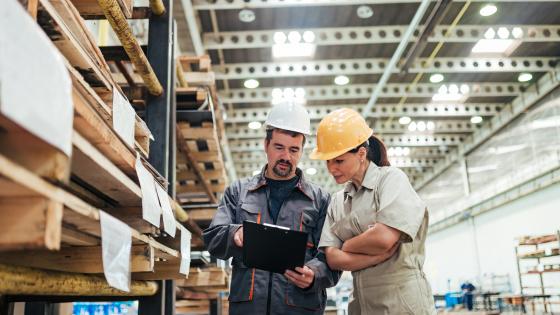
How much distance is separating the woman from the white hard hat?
0.27 m

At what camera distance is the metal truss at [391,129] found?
15.5 m

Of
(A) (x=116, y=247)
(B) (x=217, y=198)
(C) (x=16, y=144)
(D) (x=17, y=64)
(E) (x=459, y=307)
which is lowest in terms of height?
(E) (x=459, y=307)

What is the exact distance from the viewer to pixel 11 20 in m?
1.03

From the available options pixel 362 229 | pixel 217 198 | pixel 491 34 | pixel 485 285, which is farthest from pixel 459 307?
pixel 362 229

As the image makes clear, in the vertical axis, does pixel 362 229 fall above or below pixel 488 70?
below

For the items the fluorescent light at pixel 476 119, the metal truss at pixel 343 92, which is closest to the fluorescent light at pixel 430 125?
the fluorescent light at pixel 476 119

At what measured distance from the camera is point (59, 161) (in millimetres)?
1153

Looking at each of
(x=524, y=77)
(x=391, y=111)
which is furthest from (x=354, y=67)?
(x=524, y=77)

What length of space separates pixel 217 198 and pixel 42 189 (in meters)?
7.08

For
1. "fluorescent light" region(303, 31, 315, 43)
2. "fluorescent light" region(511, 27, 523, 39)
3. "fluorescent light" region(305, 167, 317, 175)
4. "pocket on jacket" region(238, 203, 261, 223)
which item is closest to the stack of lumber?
"pocket on jacket" region(238, 203, 261, 223)

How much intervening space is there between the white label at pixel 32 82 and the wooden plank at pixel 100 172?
250 mm

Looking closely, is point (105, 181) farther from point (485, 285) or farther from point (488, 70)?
point (485, 285)

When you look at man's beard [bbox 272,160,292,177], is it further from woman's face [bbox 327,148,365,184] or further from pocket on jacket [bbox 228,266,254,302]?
pocket on jacket [bbox 228,266,254,302]

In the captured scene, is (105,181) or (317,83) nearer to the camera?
(105,181)
